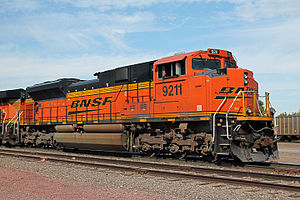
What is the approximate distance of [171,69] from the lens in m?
10.8

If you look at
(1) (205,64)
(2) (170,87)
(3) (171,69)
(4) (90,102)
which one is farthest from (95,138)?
(1) (205,64)

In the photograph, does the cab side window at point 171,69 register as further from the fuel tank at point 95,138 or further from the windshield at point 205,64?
the fuel tank at point 95,138

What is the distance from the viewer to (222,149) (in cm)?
967

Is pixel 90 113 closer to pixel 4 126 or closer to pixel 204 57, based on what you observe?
pixel 204 57

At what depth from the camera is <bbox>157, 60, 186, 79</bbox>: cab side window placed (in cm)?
1052

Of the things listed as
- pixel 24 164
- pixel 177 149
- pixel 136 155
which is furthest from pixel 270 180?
pixel 24 164

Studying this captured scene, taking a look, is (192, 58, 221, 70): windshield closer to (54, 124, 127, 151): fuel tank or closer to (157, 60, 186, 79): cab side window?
(157, 60, 186, 79): cab side window

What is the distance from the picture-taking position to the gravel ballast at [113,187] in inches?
245

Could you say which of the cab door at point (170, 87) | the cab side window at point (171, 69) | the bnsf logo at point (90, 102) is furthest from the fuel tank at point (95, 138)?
the cab side window at point (171, 69)

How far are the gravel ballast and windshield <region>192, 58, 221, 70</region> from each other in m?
3.96

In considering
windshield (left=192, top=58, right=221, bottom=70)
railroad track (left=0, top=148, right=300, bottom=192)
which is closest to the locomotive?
windshield (left=192, top=58, right=221, bottom=70)

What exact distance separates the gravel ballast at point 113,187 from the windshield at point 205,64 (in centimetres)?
396

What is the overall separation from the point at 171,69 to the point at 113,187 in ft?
16.0

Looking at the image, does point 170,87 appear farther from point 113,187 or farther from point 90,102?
point 90,102
